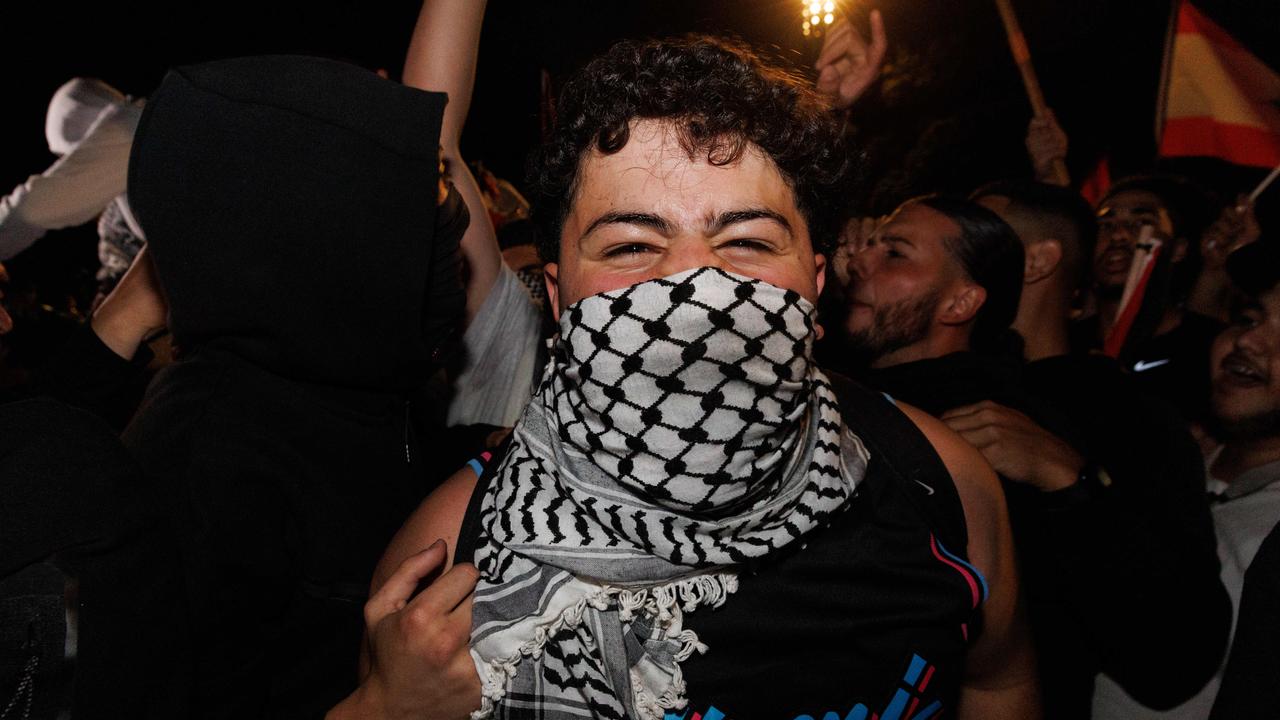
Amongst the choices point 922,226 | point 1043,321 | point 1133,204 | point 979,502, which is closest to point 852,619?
point 979,502

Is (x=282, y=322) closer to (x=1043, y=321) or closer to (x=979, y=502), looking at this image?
(x=979, y=502)

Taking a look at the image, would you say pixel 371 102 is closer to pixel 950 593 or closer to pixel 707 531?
pixel 707 531

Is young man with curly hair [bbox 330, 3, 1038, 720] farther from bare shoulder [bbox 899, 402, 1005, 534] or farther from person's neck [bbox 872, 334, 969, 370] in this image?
person's neck [bbox 872, 334, 969, 370]

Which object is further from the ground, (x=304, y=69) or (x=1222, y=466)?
(x=304, y=69)

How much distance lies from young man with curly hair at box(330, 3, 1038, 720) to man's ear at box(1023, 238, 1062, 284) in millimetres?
2017

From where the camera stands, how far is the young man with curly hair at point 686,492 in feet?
3.80

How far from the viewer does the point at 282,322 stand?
153cm

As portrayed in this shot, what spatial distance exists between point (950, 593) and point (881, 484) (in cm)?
25

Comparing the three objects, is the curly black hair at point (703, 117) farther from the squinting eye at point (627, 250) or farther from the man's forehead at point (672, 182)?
the squinting eye at point (627, 250)

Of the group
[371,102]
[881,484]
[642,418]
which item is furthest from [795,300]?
[371,102]

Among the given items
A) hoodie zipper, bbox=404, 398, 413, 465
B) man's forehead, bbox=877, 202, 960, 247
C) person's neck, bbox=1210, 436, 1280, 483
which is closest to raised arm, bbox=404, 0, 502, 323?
hoodie zipper, bbox=404, 398, 413, 465

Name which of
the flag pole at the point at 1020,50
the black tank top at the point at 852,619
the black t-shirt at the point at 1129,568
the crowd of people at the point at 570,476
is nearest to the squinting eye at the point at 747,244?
the crowd of people at the point at 570,476

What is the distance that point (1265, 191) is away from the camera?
3904 mm

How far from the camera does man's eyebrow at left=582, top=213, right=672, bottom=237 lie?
4.44 ft
